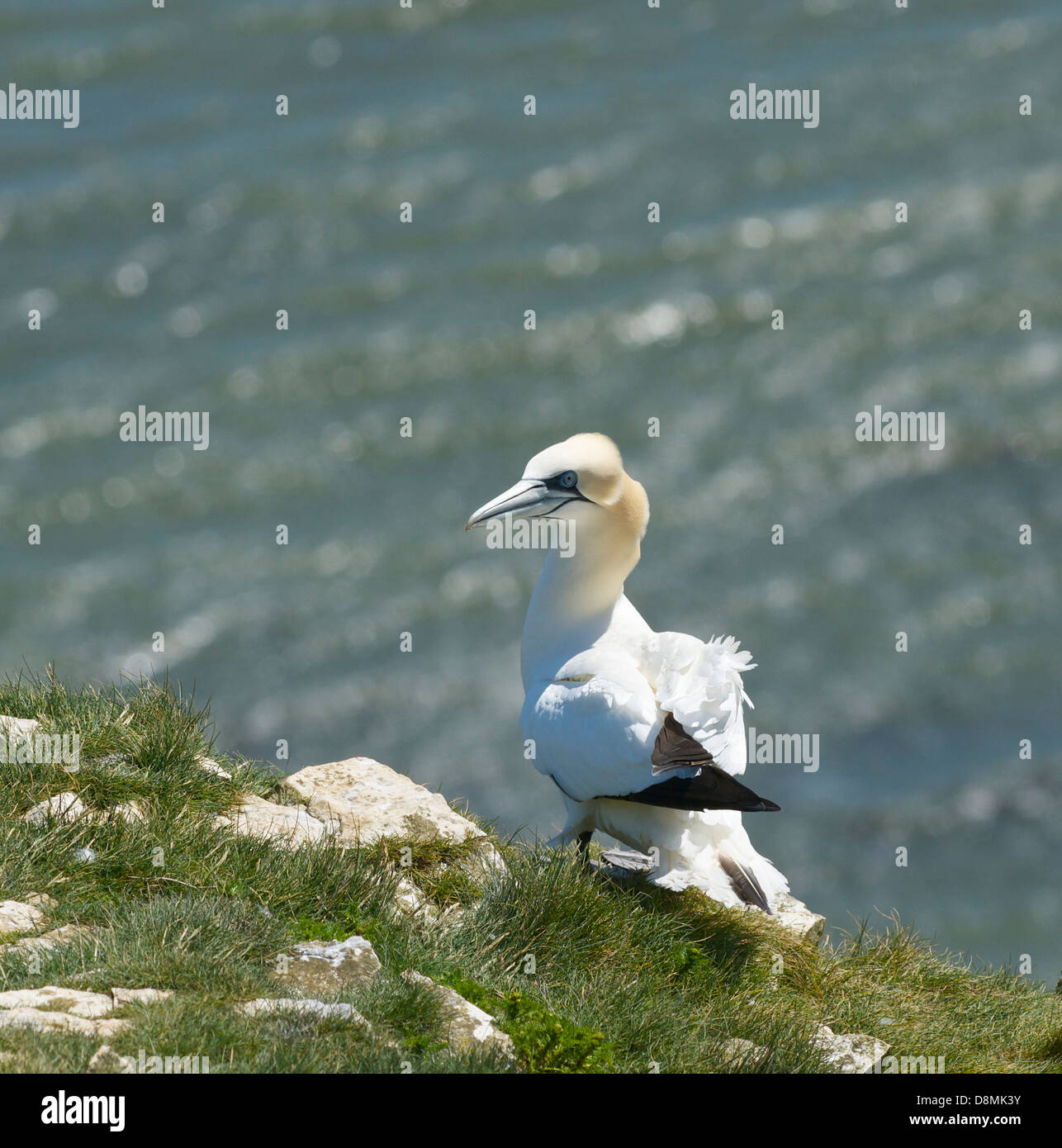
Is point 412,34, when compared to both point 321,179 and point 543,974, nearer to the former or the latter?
point 321,179

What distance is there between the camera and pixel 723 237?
22672mm

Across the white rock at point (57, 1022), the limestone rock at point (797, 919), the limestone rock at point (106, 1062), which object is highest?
the white rock at point (57, 1022)

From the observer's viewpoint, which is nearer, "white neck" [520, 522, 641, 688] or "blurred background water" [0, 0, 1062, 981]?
"white neck" [520, 522, 641, 688]

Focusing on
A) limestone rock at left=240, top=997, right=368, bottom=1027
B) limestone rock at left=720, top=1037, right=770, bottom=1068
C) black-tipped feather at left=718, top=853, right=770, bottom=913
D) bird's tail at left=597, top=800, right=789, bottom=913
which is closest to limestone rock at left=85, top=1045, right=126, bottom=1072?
→ limestone rock at left=240, top=997, right=368, bottom=1027

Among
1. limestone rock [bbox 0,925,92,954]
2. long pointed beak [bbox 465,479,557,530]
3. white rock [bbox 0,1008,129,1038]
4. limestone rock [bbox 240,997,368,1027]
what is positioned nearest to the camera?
white rock [bbox 0,1008,129,1038]

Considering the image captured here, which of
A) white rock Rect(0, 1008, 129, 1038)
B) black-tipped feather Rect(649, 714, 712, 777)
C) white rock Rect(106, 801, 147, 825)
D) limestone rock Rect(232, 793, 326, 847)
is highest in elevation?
black-tipped feather Rect(649, 714, 712, 777)

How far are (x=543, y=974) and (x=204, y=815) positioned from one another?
1.88 m

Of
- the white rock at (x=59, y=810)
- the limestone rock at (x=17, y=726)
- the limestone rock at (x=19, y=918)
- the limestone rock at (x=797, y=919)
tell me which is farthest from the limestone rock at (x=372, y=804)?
the limestone rock at (x=797, y=919)

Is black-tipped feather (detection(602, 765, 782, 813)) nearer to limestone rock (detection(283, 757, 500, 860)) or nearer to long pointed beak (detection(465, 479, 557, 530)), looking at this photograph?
limestone rock (detection(283, 757, 500, 860))

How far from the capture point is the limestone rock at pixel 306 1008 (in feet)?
16.8

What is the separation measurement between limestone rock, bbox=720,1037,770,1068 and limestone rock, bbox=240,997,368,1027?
1528 millimetres

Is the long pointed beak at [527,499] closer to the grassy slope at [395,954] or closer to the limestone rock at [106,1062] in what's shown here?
the grassy slope at [395,954]

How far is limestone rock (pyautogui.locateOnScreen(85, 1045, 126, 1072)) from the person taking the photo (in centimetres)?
469

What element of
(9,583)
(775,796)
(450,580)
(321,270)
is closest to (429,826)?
(775,796)
